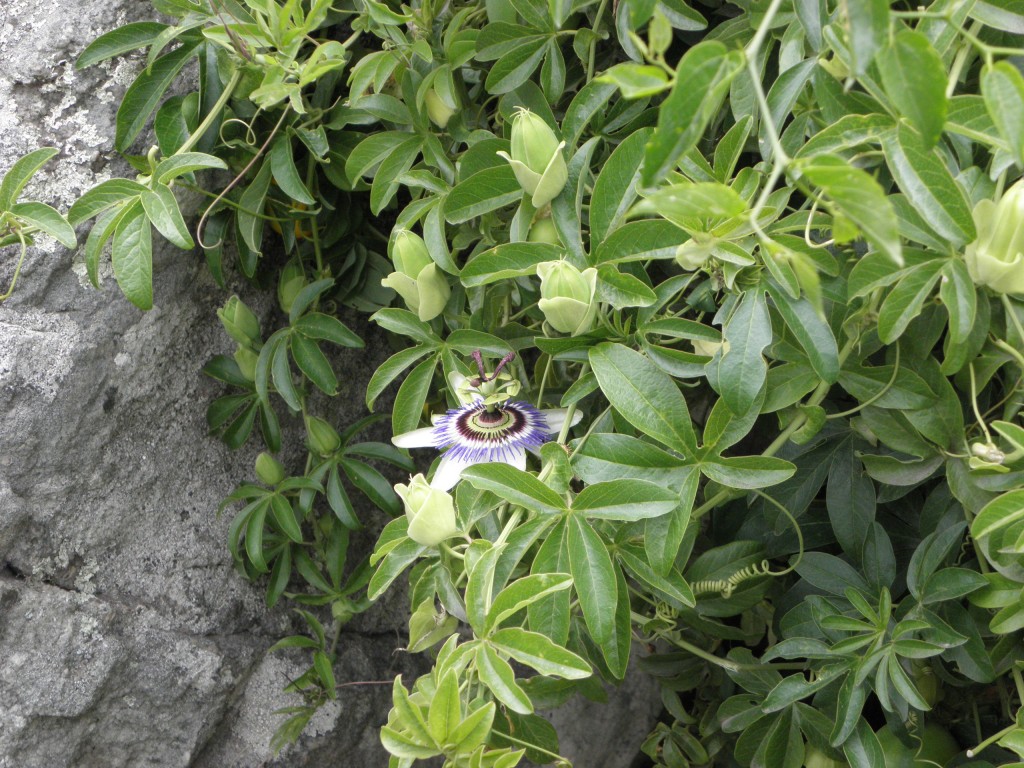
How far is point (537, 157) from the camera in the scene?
2.88 ft

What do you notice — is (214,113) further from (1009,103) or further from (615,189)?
(1009,103)

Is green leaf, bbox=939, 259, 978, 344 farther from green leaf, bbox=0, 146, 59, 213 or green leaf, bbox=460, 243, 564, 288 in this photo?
green leaf, bbox=0, 146, 59, 213

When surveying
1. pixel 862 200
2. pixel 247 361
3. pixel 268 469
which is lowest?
pixel 268 469

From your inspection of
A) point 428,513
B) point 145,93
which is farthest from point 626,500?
point 145,93

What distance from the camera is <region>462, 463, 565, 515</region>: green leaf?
81 centimetres

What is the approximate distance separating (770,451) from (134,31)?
2.86 feet

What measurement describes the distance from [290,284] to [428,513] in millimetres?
553

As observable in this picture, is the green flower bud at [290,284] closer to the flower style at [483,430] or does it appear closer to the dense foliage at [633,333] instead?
the dense foliage at [633,333]

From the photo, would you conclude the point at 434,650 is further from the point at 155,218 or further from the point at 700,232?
the point at 700,232

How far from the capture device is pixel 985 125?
0.72 meters

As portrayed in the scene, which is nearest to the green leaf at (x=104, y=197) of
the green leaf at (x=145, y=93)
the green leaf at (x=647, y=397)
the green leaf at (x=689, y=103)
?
the green leaf at (x=145, y=93)

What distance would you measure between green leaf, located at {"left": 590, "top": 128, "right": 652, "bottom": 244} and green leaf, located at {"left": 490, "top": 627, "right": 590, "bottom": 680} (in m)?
0.37

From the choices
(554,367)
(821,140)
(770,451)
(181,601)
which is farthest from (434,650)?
(821,140)

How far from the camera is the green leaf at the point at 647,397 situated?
2.71ft
